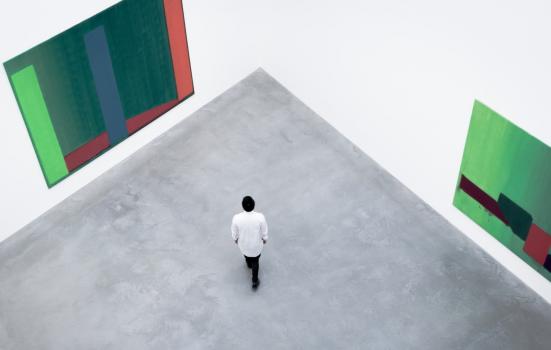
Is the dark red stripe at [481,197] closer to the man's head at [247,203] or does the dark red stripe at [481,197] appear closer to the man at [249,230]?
the man at [249,230]

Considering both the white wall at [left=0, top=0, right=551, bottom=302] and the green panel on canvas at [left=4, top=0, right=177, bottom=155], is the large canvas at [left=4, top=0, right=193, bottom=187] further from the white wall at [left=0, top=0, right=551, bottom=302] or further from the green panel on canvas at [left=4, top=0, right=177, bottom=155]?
the white wall at [left=0, top=0, right=551, bottom=302]

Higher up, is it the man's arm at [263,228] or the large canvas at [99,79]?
the large canvas at [99,79]

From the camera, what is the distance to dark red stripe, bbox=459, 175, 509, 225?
22.2ft

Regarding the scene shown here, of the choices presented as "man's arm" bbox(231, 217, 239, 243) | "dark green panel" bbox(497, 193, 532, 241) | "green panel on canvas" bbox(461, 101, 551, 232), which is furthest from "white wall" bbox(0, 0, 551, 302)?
"man's arm" bbox(231, 217, 239, 243)

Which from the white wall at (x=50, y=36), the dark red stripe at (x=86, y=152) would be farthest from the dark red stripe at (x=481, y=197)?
the dark red stripe at (x=86, y=152)

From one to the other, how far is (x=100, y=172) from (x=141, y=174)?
0.47 metres

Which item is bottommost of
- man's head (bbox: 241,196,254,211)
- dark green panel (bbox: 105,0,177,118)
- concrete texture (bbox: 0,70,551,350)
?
concrete texture (bbox: 0,70,551,350)

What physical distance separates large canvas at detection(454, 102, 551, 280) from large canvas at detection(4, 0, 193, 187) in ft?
11.4

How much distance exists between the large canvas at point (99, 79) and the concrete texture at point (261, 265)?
57cm

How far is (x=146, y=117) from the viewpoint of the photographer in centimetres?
815

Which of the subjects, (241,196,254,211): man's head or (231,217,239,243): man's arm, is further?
(231,217,239,243): man's arm

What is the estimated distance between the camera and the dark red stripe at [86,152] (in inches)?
299

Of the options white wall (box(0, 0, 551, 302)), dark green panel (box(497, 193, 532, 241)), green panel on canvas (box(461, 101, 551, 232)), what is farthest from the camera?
dark green panel (box(497, 193, 532, 241))

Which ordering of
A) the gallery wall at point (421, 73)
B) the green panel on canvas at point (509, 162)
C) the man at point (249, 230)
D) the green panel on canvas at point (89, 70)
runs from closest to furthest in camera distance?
the gallery wall at point (421, 73)
the green panel on canvas at point (509, 162)
the man at point (249, 230)
the green panel on canvas at point (89, 70)
